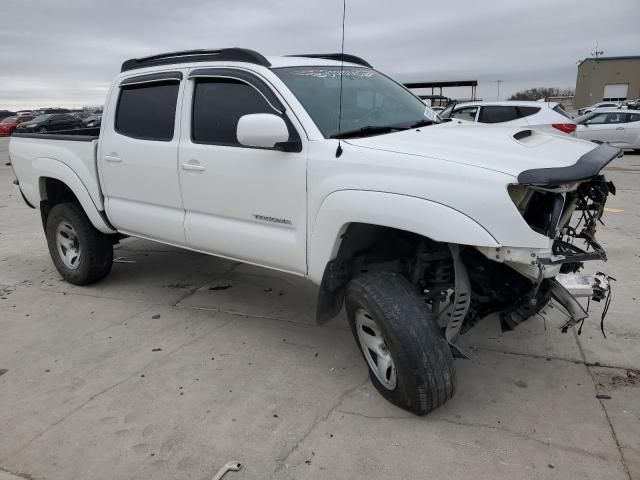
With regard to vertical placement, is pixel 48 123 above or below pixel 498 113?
below

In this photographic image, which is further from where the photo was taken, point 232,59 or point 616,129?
point 616,129

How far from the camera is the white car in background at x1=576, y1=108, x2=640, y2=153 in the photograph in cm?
1644

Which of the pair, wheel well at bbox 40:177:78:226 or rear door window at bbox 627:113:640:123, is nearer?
wheel well at bbox 40:177:78:226

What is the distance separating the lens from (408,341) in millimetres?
2760

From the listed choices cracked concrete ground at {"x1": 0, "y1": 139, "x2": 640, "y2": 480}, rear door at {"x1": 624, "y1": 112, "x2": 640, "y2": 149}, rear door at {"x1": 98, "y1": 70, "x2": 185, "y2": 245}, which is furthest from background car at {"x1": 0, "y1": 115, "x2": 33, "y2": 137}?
rear door at {"x1": 98, "y1": 70, "x2": 185, "y2": 245}

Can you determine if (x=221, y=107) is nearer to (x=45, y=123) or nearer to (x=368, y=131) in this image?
(x=368, y=131)

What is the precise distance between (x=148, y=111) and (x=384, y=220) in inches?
97.3

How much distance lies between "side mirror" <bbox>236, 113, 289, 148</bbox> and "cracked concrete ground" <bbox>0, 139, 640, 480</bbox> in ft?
5.03

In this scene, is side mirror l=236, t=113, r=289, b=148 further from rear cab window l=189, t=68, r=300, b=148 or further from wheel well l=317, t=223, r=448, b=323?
wheel well l=317, t=223, r=448, b=323

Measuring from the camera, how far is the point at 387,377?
10.2 ft

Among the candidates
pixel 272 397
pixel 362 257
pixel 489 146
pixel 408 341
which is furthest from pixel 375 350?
pixel 489 146

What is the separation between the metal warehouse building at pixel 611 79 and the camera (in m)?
65.6

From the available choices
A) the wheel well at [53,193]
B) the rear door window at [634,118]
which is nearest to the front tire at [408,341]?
the wheel well at [53,193]

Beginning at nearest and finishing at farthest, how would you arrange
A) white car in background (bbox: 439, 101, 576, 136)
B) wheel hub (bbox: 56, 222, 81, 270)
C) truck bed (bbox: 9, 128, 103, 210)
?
truck bed (bbox: 9, 128, 103, 210)
wheel hub (bbox: 56, 222, 81, 270)
white car in background (bbox: 439, 101, 576, 136)
